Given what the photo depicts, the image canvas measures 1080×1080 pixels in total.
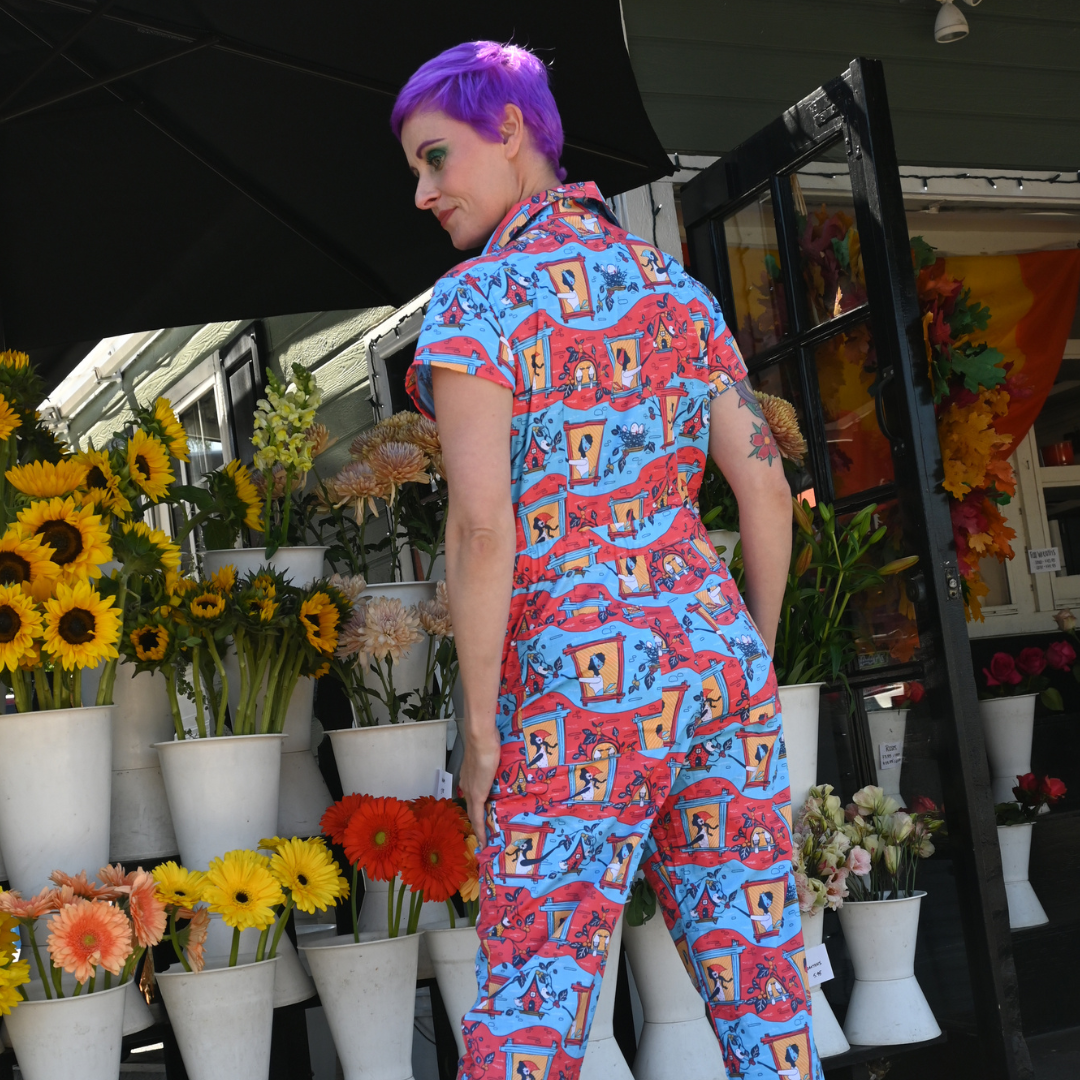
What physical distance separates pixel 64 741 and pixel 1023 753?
2843 millimetres

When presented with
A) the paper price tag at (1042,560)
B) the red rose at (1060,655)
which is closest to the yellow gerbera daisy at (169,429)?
the red rose at (1060,655)

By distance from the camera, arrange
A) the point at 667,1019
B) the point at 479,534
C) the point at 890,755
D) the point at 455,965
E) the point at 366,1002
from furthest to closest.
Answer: the point at 890,755
the point at 667,1019
the point at 455,965
the point at 366,1002
the point at 479,534

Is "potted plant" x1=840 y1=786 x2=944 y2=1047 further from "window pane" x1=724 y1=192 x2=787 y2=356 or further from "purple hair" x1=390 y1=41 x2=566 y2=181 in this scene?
"purple hair" x1=390 y1=41 x2=566 y2=181

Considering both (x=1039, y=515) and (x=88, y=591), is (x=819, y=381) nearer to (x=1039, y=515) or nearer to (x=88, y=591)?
(x=88, y=591)

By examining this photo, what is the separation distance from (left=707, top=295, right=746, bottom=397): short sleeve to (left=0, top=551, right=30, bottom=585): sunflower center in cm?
92

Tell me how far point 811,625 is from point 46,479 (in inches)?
56.1

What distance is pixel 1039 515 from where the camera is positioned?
5195 millimetres

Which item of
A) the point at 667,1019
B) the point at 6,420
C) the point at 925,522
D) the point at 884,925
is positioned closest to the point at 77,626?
the point at 6,420

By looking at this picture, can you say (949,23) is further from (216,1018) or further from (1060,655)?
(216,1018)

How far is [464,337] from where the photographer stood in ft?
4.40

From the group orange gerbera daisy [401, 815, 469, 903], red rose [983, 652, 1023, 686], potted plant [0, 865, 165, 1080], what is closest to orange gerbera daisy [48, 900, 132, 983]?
potted plant [0, 865, 165, 1080]

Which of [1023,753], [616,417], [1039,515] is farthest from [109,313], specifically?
[1039,515]

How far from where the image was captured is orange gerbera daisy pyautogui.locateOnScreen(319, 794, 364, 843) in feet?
5.78

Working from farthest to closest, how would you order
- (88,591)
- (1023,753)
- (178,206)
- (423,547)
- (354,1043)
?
(1023,753) < (178,206) < (423,547) < (354,1043) < (88,591)
